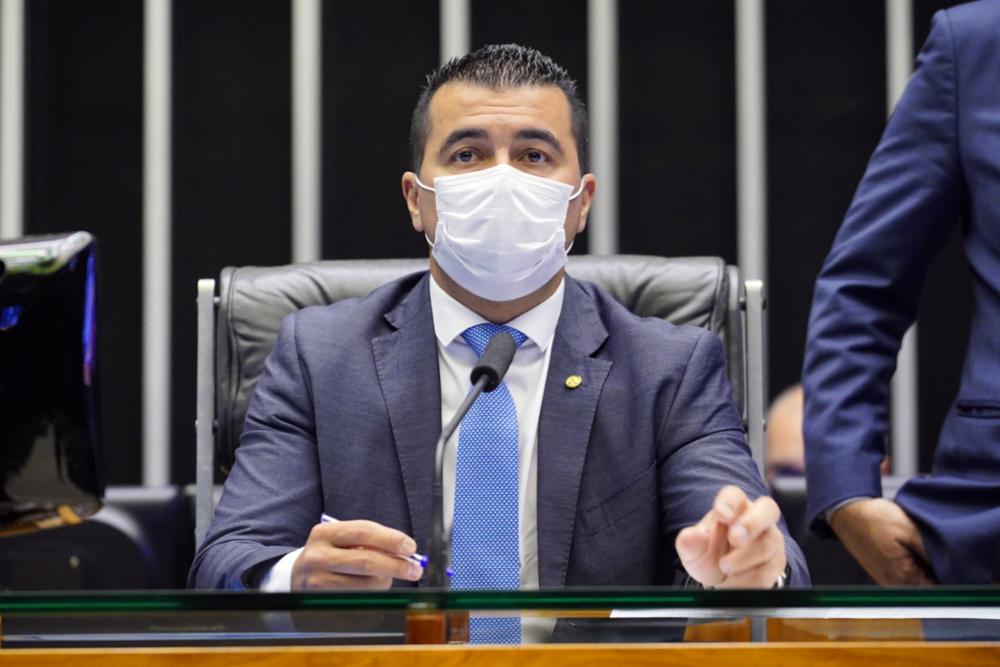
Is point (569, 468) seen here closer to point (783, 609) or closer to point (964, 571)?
point (964, 571)

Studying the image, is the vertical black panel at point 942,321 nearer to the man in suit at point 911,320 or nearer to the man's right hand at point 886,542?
the man in suit at point 911,320

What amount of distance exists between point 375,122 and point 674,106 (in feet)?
2.65

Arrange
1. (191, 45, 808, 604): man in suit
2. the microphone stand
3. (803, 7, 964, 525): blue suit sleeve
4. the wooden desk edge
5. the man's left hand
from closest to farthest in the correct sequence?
the wooden desk edge, the microphone stand, the man's left hand, (803, 7, 964, 525): blue suit sleeve, (191, 45, 808, 604): man in suit

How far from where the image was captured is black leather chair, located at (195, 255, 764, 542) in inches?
83.7

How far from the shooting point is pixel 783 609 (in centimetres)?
90

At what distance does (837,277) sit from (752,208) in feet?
6.85

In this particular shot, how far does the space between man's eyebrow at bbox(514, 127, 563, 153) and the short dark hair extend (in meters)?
0.06

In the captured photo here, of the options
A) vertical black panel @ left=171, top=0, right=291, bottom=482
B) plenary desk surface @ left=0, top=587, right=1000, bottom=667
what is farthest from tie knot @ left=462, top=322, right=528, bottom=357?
vertical black panel @ left=171, top=0, right=291, bottom=482

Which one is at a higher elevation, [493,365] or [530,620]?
[493,365]

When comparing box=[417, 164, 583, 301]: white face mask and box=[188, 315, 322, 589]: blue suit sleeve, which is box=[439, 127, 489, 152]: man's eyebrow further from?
box=[188, 315, 322, 589]: blue suit sleeve

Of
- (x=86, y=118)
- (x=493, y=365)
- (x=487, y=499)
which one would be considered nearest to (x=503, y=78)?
(x=487, y=499)

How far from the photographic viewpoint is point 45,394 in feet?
3.98

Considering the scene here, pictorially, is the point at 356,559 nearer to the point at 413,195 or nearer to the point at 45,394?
the point at 45,394

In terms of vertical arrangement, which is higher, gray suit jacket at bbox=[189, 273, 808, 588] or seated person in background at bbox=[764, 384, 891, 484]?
gray suit jacket at bbox=[189, 273, 808, 588]
